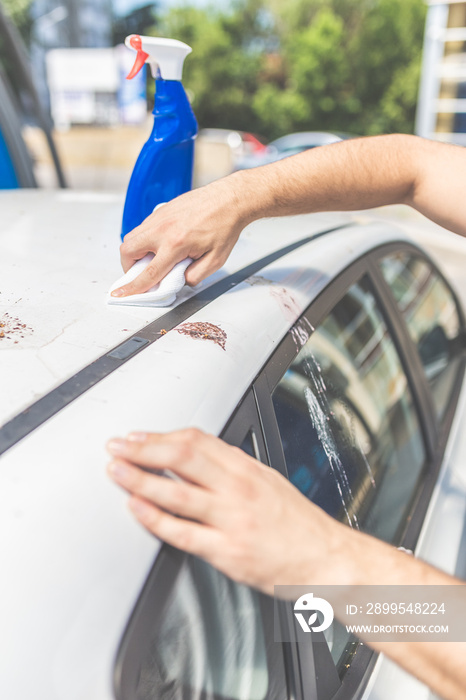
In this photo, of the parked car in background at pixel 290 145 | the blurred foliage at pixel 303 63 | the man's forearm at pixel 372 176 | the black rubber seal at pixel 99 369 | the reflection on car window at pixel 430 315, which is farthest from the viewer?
the blurred foliage at pixel 303 63

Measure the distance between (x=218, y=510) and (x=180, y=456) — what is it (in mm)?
77

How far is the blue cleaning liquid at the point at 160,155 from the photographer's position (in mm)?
1361

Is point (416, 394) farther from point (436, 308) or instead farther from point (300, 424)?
point (300, 424)

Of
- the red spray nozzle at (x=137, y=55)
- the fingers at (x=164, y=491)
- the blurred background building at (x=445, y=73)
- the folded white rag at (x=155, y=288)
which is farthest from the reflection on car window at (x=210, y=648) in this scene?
the blurred background building at (x=445, y=73)

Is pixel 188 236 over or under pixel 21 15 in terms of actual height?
under

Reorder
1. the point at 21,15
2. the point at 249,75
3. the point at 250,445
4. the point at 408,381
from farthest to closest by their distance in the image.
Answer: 1. the point at 249,75
2. the point at 21,15
3. the point at 408,381
4. the point at 250,445

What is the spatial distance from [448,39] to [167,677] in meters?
17.9

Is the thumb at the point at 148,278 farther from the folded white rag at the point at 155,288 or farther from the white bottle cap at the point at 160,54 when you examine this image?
the white bottle cap at the point at 160,54

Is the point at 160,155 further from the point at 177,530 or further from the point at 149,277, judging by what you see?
the point at 177,530

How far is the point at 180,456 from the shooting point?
0.71 metres

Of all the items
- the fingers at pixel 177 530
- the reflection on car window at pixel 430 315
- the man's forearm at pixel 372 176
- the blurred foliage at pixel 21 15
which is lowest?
the reflection on car window at pixel 430 315

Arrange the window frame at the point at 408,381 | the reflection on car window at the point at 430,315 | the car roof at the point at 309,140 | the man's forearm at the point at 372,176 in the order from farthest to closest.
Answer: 1. the car roof at the point at 309,140
2. the reflection on car window at the point at 430,315
3. the man's forearm at the point at 372,176
4. the window frame at the point at 408,381

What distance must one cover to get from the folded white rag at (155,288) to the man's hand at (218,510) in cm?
44

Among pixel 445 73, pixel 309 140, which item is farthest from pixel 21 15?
pixel 445 73
